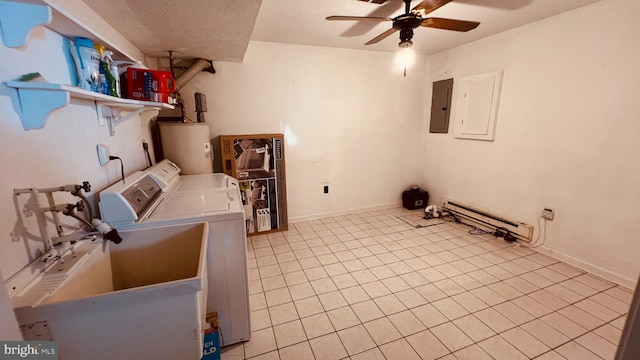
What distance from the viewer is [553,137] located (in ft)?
8.45

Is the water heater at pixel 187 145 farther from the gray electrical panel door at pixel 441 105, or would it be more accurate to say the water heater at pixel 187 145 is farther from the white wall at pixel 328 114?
the gray electrical panel door at pixel 441 105

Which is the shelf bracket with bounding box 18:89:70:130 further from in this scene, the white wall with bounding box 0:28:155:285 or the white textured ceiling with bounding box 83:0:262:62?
the white textured ceiling with bounding box 83:0:262:62

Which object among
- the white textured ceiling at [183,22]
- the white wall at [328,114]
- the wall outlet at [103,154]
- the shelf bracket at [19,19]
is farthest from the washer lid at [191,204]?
the white wall at [328,114]

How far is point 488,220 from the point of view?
10.6 feet

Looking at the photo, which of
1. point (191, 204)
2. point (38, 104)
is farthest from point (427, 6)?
point (38, 104)

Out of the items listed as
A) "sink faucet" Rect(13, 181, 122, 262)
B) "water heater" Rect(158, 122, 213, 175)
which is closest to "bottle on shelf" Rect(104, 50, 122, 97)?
"sink faucet" Rect(13, 181, 122, 262)

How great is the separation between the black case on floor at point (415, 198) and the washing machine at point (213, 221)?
307 centimetres

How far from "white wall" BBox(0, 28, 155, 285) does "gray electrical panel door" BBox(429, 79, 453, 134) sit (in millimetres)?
3939

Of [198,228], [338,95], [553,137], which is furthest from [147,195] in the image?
[553,137]

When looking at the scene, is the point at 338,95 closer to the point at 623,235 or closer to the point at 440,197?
the point at 440,197

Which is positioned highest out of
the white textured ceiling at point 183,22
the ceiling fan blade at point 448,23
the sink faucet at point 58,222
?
the ceiling fan blade at point 448,23

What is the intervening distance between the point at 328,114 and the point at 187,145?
1.86m

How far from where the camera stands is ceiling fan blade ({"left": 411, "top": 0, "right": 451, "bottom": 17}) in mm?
1786

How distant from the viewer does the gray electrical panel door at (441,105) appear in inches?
146
